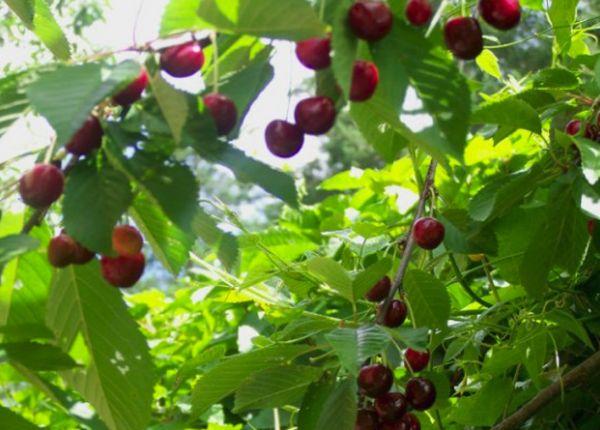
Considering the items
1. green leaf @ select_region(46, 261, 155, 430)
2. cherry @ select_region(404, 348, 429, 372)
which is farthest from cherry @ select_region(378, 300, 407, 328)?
green leaf @ select_region(46, 261, 155, 430)

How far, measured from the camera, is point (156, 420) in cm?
193

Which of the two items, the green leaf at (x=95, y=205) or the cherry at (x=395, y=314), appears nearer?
the green leaf at (x=95, y=205)

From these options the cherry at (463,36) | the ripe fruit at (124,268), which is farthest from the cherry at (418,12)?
the ripe fruit at (124,268)

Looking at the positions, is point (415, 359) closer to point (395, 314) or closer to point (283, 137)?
point (395, 314)

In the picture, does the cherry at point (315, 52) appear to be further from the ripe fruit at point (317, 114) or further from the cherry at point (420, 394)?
the cherry at point (420, 394)

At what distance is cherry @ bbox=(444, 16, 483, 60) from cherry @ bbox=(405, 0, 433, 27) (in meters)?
0.04

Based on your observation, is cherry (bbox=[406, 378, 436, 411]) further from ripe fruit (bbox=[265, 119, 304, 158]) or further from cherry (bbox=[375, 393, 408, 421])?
ripe fruit (bbox=[265, 119, 304, 158])

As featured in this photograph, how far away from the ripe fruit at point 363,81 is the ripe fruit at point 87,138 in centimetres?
18

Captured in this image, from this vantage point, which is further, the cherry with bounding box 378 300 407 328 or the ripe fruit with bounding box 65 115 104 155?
the cherry with bounding box 378 300 407 328

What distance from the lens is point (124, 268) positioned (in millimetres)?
759

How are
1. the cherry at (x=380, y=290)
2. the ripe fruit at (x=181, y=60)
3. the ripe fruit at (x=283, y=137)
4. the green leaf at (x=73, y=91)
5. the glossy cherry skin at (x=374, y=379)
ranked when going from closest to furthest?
1. the green leaf at (x=73, y=91)
2. the ripe fruit at (x=181, y=60)
3. the ripe fruit at (x=283, y=137)
4. the glossy cherry skin at (x=374, y=379)
5. the cherry at (x=380, y=290)

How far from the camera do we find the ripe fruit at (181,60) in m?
0.71

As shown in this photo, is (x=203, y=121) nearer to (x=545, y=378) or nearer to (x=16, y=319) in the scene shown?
(x=16, y=319)

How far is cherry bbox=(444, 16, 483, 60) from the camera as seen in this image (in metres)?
0.81
